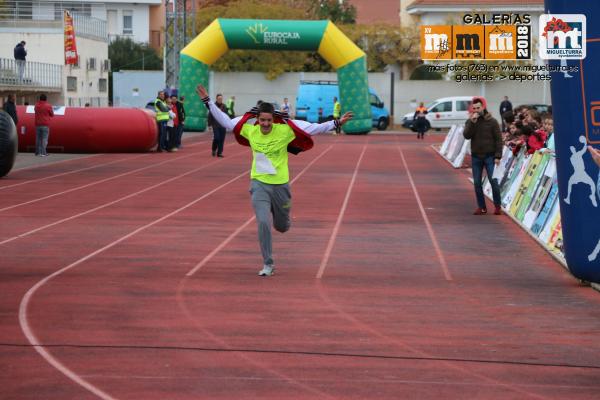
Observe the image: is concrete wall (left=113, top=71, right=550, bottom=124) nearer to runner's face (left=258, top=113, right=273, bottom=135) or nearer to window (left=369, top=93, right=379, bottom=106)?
window (left=369, top=93, right=379, bottom=106)

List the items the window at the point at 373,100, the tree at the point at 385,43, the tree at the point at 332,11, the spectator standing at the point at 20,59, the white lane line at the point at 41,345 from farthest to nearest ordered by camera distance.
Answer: the tree at the point at 332,11, the tree at the point at 385,43, the window at the point at 373,100, the spectator standing at the point at 20,59, the white lane line at the point at 41,345

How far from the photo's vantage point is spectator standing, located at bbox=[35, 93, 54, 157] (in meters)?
32.7

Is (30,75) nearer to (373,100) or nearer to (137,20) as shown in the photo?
(373,100)

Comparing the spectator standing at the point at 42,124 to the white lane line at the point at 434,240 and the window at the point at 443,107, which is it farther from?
the window at the point at 443,107

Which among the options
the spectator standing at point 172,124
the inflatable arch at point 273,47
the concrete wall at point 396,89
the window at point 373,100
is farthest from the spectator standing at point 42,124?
the concrete wall at point 396,89

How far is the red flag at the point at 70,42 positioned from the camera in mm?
55969

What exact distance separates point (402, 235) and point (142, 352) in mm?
8288

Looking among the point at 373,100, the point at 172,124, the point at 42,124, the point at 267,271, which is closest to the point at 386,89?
the point at 373,100

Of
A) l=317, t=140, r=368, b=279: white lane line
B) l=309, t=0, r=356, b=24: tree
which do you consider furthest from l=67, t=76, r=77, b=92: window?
l=309, t=0, r=356, b=24: tree

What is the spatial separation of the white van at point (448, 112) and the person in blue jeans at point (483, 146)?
41.2 m

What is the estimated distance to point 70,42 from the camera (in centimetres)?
5666

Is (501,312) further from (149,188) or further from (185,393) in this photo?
(149,188)

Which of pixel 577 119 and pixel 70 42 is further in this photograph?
pixel 70 42

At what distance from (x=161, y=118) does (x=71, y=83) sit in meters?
24.6
